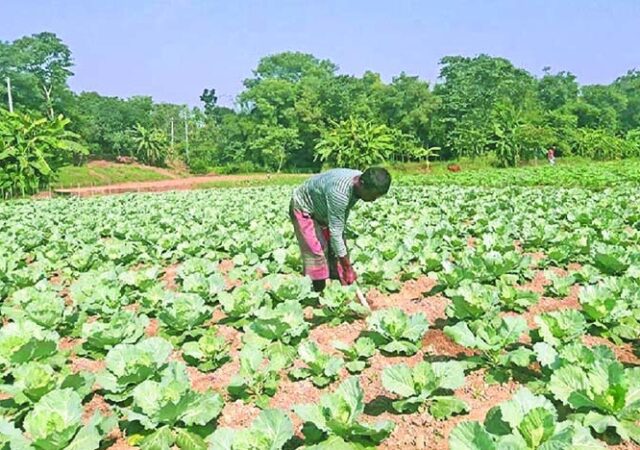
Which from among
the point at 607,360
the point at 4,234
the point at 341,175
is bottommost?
the point at 4,234

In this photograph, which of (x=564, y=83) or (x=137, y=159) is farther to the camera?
(x=564, y=83)

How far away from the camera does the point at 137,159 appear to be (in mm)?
54750

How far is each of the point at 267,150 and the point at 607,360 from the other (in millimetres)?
44223

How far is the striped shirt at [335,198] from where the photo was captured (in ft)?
14.6

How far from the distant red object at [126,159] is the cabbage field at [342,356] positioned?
158ft

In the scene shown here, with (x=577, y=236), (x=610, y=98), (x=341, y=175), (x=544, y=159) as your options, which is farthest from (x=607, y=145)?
(x=341, y=175)

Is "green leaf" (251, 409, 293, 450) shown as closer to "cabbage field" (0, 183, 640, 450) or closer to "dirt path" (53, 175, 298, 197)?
"cabbage field" (0, 183, 640, 450)

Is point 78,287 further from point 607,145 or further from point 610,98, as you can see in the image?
point 610,98

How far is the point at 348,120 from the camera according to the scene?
42.5m

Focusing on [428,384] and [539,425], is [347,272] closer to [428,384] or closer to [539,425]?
[428,384]

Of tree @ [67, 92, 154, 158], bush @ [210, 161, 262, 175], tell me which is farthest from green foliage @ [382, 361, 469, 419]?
tree @ [67, 92, 154, 158]

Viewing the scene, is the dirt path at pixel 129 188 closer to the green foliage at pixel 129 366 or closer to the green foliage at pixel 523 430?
the green foliage at pixel 129 366

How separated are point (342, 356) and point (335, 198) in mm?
1245

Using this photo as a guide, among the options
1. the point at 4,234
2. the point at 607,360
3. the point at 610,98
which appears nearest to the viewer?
the point at 607,360
